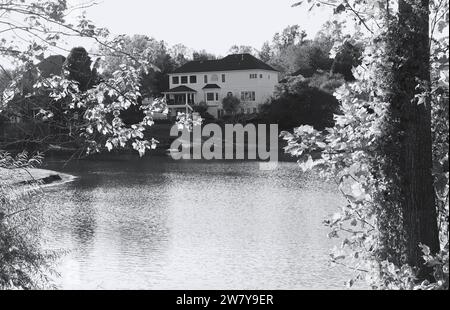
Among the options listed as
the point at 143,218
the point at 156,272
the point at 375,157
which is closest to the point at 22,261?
the point at 156,272

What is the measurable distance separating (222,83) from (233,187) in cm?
4473

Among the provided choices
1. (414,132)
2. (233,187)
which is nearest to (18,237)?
(414,132)

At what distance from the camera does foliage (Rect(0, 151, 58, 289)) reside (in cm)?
829

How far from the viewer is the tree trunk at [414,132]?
5215 mm

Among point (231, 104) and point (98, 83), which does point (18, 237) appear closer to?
point (98, 83)

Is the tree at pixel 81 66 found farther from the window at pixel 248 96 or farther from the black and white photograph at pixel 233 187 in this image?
the window at pixel 248 96

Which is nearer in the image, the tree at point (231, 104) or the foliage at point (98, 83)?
the foliage at point (98, 83)

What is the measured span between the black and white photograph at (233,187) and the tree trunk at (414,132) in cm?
1

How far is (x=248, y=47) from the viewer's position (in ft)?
364

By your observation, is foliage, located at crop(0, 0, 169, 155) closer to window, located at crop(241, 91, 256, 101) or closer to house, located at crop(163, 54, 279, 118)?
house, located at crop(163, 54, 279, 118)

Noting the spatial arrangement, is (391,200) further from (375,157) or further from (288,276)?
(288,276)

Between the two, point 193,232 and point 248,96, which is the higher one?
point 248,96

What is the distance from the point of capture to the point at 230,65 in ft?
241

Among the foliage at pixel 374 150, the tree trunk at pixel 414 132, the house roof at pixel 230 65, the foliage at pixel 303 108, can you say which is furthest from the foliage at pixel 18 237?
the house roof at pixel 230 65
